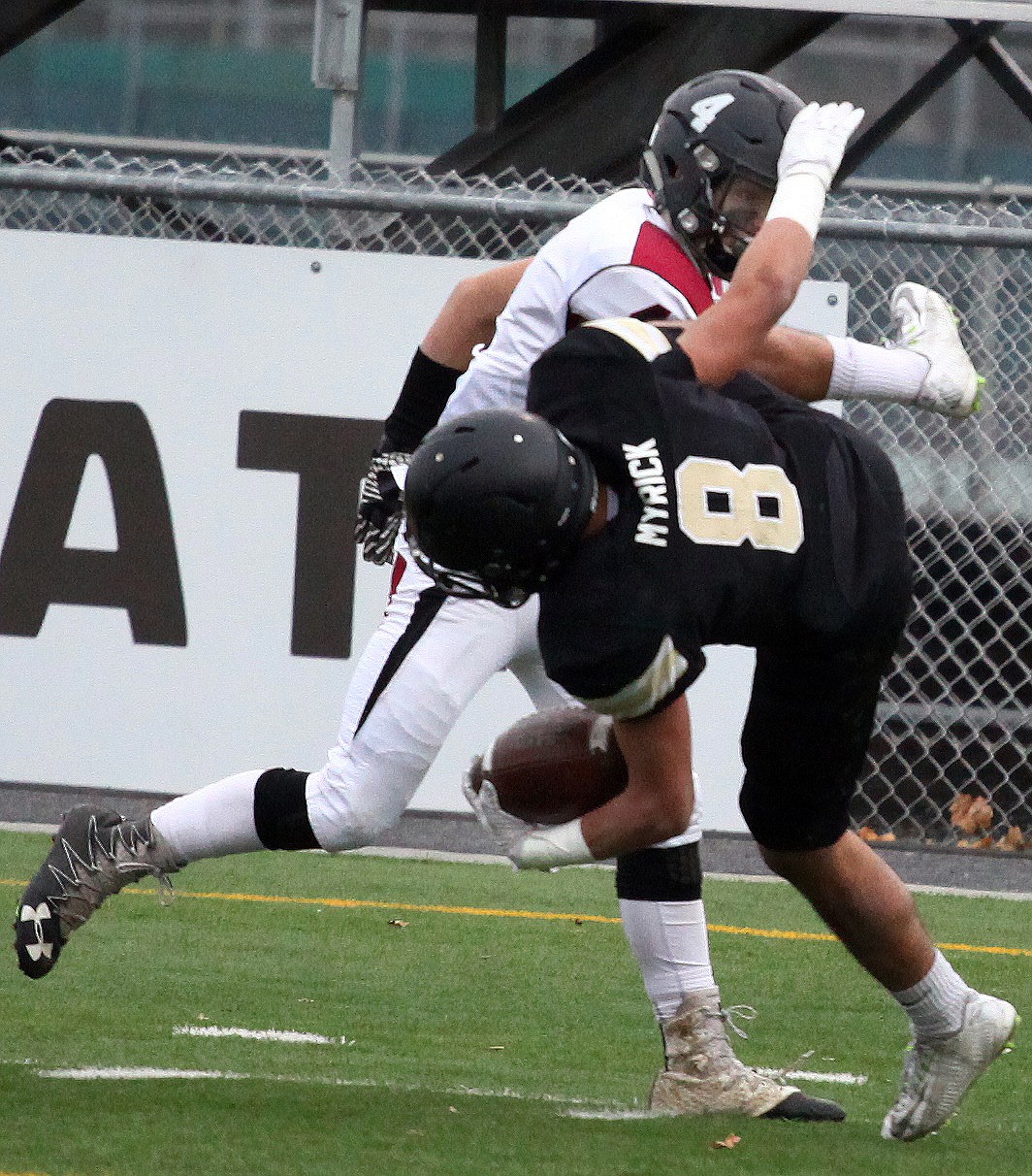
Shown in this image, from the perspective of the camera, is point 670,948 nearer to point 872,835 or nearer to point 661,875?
point 661,875

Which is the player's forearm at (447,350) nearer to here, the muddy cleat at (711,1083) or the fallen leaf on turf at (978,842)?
the muddy cleat at (711,1083)

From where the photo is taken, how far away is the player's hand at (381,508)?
14.3ft

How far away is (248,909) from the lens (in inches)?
225

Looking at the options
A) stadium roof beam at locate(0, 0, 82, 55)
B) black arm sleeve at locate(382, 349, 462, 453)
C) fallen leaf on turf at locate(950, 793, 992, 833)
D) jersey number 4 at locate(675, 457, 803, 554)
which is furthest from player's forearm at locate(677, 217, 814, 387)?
stadium roof beam at locate(0, 0, 82, 55)

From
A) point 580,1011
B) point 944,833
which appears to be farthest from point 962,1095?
point 944,833

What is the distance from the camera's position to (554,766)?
3.44 meters

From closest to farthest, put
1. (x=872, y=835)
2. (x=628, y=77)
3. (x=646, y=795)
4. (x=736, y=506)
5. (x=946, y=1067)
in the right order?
1. (x=736, y=506)
2. (x=646, y=795)
3. (x=946, y=1067)
4. (x=872, y=835)
5. (x=628, y=77)

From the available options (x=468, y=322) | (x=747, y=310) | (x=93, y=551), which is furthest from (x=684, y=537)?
(x=93, y=551)

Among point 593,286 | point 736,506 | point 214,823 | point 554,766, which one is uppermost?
point 593,286

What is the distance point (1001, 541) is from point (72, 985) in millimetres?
3718

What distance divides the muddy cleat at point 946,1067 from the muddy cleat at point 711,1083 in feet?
0.55

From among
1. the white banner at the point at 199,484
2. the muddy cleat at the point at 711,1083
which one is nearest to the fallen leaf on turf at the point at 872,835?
the white banner at the point at 199,484

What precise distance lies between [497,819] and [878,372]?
1065 millimetres

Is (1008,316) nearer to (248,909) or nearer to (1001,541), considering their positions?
(1001,541)
